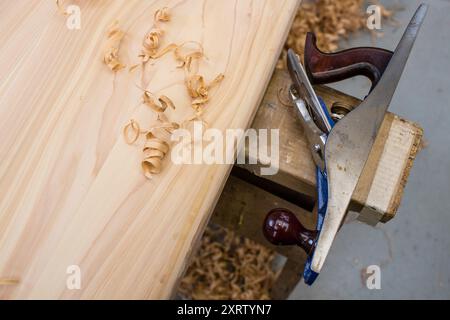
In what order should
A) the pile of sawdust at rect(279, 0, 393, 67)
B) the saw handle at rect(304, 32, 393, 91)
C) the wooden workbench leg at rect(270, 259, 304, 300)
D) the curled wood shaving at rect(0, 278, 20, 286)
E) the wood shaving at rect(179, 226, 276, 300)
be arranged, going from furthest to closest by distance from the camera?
1. the pile of sawdust at rect(279, 0, 393, 67)
2. the wood shaving at rect(179, 226, 276, 300)
3. the wooden workbench leg at rect(270, 259, 304, 300)
4. the saw handle at rect(304, 32, 393, 91)
5. the curled wood shaving at rect(0, 278, 20, 286)

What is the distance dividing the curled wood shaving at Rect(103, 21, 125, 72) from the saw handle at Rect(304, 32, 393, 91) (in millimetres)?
318

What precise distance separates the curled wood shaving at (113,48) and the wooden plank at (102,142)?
0.04ft

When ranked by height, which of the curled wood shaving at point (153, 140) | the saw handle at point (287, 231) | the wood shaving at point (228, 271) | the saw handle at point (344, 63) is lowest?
the wood shaving at point (228, 271)

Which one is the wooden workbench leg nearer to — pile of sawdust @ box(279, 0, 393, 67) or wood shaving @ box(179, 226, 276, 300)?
wood shaving @ box(179, 226, 276, 300)

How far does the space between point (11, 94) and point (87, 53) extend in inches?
5.4

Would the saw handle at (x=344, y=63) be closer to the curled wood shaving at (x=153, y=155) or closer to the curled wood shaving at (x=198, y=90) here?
the curled wood shaving at (x=198, y=90)

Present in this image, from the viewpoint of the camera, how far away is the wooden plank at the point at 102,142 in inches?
24.4

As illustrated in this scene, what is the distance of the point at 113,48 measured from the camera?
0.73 metres

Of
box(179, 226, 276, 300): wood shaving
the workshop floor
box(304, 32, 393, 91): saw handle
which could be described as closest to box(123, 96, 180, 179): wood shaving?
box(304, 32, 393, 91): saw handle

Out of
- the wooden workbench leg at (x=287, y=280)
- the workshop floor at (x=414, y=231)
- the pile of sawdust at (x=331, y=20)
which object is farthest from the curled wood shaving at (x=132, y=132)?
the pile of sawdust at (x=331, y=20)

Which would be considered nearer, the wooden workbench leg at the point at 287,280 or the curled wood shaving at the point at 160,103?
the curled wood shaving at the point at 160,103

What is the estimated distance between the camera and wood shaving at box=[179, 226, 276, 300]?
1.31 metres

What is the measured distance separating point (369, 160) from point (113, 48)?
46cm
